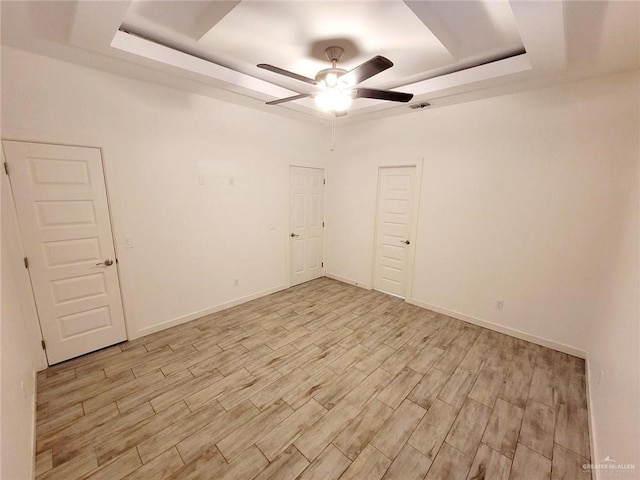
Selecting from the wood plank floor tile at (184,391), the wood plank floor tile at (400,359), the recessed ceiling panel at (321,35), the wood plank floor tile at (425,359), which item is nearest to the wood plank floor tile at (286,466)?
the wood plank floor tile at (184,391)

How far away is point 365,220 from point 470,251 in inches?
67.6

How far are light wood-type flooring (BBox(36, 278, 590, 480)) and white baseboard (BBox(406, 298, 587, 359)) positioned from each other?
88 mm

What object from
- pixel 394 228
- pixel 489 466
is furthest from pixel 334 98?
pixel 489 466

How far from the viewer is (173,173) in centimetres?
310

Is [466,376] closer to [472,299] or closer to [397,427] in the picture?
[397,427]

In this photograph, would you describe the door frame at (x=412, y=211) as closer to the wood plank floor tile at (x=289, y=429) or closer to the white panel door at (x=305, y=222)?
the white panel door at (x=305, y=222)

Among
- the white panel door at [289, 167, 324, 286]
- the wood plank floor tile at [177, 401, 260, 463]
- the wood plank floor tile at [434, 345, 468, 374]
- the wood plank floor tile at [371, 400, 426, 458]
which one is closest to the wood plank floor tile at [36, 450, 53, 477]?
the wood plank floor tile at [177, 401, 260, 463]

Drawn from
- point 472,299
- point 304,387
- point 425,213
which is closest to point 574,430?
point 472,299

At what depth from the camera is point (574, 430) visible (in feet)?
6.43

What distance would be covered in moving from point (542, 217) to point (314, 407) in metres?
3.09

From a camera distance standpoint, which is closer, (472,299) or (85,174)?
(85,174)

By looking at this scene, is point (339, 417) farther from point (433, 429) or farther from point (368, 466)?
point (433, 429)

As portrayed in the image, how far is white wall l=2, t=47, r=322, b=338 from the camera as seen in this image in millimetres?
2324

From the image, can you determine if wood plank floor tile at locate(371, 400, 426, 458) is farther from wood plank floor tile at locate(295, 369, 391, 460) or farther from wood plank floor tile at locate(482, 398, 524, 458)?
wood plank floor tile at locate(482, 398, 524, 458)
